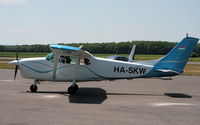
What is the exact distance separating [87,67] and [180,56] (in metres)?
4.38

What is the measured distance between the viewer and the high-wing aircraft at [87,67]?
12.4 m

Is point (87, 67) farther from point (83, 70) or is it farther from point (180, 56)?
point (180, 56)

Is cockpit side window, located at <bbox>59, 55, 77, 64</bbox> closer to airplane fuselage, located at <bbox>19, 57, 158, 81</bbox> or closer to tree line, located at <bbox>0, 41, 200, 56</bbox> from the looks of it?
airplane fuselage, located at <bbox>19, 57, 158, 81</bbox>

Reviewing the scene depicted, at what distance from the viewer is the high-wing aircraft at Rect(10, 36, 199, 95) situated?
12359 mm

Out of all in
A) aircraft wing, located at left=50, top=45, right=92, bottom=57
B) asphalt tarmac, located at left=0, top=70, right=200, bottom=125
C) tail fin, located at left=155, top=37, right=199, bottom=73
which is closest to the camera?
asphalt tarmac, located at left=0, top=70, right=200, bottom=125

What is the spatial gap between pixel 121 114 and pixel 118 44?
384 feet

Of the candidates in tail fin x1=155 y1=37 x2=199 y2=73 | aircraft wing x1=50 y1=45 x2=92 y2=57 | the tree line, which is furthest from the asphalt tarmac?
the tree line

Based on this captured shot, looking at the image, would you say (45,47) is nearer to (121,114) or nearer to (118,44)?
(118,44)

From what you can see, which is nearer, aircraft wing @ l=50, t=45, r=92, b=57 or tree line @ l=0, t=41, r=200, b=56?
aircraft wing @ l=50, t=45, r=92, b=57

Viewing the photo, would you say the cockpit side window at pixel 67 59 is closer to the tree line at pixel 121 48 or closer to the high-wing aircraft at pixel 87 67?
the high-wing aircraft at pixel 87 67

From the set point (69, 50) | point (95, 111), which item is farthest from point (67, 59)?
point (95, 111)

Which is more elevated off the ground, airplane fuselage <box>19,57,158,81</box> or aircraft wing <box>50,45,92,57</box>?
aircraft wing <box>50,45,92,57</box>

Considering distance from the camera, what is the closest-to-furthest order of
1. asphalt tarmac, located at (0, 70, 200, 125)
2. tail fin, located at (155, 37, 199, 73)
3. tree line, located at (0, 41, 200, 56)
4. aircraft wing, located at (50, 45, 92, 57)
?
asphalt tarmac, located at (0, 70, 200, 125) → aircraft wing, located at (50, 45, 92, 57) → tail fin, located at (155, 37, 199, 73) → tree line, located at (0, 41, 200, 56)

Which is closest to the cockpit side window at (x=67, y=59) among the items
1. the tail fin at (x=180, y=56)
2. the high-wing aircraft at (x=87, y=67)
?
the high-wing aircraft at (x=87, y=67)
